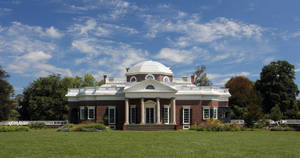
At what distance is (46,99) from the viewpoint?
61.8 meters

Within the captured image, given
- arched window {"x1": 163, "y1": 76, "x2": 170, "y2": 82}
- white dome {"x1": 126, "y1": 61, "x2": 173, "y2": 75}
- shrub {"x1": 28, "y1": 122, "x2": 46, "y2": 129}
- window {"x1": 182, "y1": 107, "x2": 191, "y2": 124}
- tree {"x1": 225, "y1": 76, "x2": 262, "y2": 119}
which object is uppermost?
white dome {"x1": 126, "y1": 61, "x2": 173, "y2": 75}

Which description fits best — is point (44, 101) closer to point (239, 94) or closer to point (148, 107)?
point (148, 107)

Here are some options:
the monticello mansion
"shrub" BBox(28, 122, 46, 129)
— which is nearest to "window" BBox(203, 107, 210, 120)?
the monticello mansion

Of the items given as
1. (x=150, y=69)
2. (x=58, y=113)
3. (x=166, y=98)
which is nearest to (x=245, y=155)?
(x=166, y=98)

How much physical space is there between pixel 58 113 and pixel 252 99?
37.6m

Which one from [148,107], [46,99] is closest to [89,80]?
[46,99]

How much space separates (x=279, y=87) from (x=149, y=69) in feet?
78.4

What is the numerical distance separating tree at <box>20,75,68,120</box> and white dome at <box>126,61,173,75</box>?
62.1ft

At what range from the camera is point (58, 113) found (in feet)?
209

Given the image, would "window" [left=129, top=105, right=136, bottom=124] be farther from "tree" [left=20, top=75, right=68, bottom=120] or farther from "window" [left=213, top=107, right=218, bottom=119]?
"tree" [left=20, top=75, right=68, bottom=120]

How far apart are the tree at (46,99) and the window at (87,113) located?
58.2 feet

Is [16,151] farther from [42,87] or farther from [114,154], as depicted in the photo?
[42,87]

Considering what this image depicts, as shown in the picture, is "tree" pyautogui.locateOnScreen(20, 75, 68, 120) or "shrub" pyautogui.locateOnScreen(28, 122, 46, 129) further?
"tree" pyautogui.locateOnScreen(20, 75, 68, 120)

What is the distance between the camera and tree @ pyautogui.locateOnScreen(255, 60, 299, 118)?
57.1m
